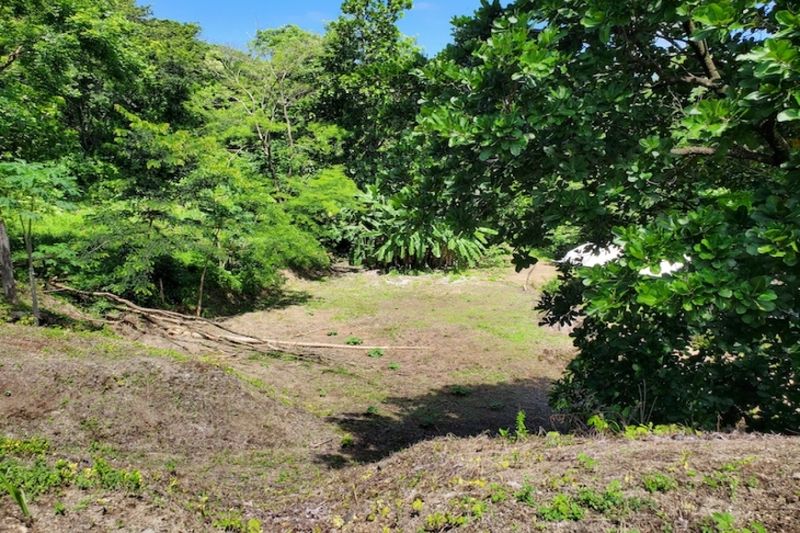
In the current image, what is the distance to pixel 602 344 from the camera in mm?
4504

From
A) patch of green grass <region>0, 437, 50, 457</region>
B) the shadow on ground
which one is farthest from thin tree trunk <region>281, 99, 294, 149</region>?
patch of green grass <region>0, 437, 50, 457</region>

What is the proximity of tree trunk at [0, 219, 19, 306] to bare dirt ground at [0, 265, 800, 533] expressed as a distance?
4.53 feet

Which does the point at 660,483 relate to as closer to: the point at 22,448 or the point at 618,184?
the point at 618,184

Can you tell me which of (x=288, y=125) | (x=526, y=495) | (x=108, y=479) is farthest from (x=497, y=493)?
(x=288, y=125)

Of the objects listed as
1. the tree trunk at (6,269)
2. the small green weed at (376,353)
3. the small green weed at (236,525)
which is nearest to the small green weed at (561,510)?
the small green weed at (236,525)

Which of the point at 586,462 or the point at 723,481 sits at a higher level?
the point at 723,481

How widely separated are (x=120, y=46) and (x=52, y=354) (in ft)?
29.4

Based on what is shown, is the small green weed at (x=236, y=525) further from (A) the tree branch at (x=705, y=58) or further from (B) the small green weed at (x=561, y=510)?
(A) the tree branch at (x=705, y=58)

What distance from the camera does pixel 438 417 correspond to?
21.4 feet

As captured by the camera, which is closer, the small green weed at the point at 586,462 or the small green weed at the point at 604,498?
the small green weed at the point at 604,498

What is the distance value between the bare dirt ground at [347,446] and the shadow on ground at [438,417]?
0.10 ft

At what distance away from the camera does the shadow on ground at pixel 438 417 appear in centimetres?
548

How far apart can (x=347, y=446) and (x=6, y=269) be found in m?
6.03

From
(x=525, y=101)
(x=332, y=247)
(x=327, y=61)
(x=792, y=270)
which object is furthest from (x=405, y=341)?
(x=327, y=61)
